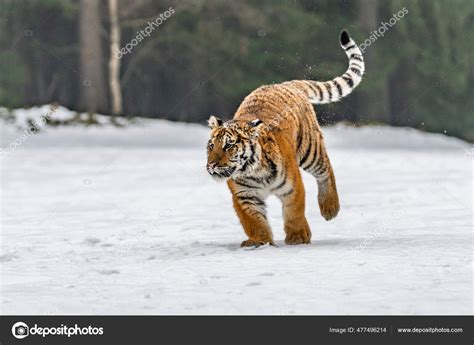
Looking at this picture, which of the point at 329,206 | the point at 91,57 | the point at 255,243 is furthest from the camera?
the point at 91,57

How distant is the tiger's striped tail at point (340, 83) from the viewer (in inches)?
356

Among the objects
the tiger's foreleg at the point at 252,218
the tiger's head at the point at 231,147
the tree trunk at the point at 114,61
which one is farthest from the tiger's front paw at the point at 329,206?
the tree trunk at the point at 114,61

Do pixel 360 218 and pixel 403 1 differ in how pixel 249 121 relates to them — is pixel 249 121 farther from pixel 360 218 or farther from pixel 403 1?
pixel 403 1

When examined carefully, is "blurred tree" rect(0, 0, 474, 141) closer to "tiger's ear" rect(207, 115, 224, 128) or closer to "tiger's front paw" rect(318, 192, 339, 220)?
"tiger's front paw" rect(318, 192, 339, 220)

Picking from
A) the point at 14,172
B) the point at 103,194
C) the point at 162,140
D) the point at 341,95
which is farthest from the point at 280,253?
the point at 162,140

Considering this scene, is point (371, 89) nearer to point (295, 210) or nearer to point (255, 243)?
point (295, 210)

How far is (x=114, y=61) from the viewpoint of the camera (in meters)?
29.3

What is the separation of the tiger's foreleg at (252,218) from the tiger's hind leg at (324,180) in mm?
1275

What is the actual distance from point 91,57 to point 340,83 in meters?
18.1

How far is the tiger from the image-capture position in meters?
6.84

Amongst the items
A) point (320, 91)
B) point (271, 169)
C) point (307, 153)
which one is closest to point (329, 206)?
point (307, 153)

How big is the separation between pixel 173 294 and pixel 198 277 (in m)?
0.53

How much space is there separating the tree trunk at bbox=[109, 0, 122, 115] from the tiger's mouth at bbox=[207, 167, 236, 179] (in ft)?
71.3

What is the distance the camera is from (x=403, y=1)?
27859 millimetres
